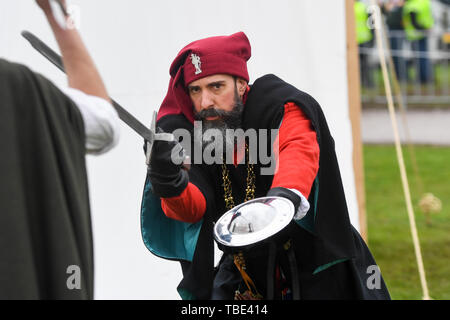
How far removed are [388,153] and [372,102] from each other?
0.93m

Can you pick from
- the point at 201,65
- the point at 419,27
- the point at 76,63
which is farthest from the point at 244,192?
the point at 419,27

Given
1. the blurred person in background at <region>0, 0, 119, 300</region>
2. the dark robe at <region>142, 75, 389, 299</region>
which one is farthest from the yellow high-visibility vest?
the blurred person in background at <region>0, 0, 119, 300</region>

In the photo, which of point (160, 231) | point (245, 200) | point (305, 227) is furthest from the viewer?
point (160, 231)

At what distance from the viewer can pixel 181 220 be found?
285 centimetres

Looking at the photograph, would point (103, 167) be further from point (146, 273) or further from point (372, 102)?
point (372, 102)

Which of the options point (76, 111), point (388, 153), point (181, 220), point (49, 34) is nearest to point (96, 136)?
point (76, 111)

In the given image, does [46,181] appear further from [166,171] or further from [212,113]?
[212,113]

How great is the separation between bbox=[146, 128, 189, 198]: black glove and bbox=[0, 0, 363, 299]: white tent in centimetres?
113

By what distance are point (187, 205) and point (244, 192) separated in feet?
0.85

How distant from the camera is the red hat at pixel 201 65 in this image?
114 inches

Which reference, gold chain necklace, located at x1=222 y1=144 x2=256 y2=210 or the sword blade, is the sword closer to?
the sword blade

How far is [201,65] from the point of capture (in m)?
2.90

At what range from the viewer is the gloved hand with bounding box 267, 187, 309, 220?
2.48m

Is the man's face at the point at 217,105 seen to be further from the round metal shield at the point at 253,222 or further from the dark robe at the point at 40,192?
the dark robe at the point at 40,192
